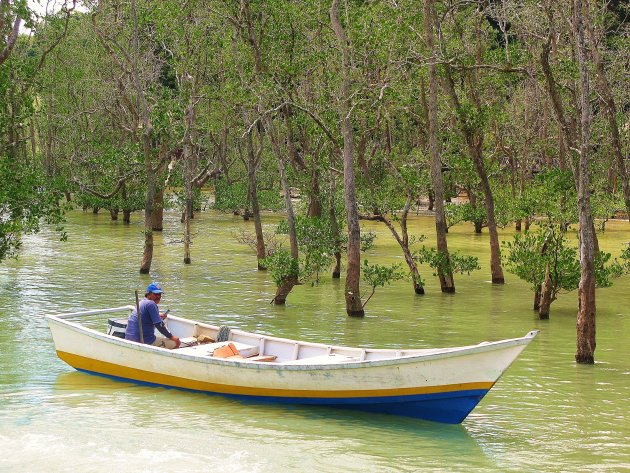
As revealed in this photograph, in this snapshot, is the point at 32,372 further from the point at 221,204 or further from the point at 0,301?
the point at 221,204

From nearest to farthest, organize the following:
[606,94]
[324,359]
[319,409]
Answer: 1. [319,409]
2. [324,359]
3. [606,94]

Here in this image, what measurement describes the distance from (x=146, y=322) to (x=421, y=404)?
5.13 m

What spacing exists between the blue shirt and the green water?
84cm

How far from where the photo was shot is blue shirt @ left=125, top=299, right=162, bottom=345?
16938 mm

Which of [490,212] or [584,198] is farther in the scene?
[490,212]

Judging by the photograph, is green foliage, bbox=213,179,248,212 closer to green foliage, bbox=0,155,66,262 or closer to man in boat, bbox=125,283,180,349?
green foliage, bbox=0,155,66,262

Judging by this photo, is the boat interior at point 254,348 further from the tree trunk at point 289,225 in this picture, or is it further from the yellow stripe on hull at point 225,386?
the tree trunk at point 289,225

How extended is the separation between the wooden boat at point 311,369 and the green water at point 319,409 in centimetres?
30

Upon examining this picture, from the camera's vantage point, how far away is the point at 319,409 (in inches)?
602

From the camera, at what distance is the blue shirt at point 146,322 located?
55.6 feet

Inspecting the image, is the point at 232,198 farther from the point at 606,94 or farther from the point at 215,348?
the point at 215,348

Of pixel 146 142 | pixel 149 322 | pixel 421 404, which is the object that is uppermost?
pixel 146 142

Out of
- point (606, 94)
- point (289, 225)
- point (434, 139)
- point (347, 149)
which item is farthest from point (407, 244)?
point (606, 94)

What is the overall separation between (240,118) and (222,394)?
25.7 m
